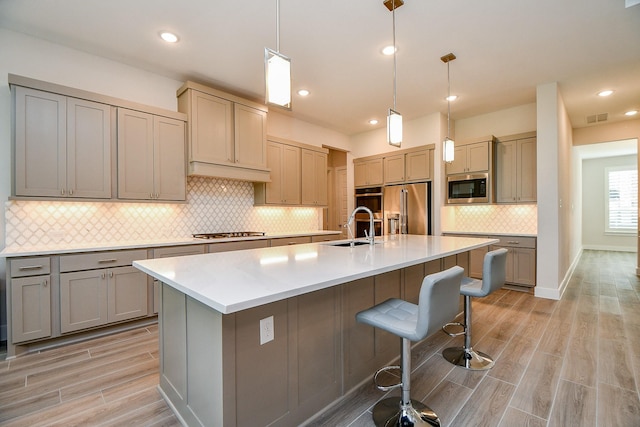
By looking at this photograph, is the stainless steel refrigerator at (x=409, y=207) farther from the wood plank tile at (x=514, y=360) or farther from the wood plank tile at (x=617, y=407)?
the wood plank tile at (x=617, y=407)

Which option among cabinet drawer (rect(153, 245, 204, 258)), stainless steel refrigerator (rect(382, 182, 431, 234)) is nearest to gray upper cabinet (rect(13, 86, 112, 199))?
cabinet drawer (rect(153, 245, 204, 258))

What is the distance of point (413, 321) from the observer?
5.24 ft

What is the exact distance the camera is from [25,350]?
8.26ft

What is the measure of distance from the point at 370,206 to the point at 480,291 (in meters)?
3.87

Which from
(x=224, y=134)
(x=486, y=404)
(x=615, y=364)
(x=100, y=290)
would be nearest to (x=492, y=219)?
(x=615, y=364)

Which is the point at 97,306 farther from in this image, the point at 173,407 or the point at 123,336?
the point at 173,407

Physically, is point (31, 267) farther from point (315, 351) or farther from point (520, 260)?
point (520, 260)

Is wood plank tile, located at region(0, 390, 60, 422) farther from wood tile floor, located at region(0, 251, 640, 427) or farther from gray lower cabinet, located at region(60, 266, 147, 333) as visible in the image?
gray lower cabinet, located at region(60, 266, 147, 333)

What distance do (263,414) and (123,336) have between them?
2.21 m

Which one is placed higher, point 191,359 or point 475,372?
point 191,359

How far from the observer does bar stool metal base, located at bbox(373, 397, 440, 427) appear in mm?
1592

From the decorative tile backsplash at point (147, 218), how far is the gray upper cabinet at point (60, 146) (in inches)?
12.5

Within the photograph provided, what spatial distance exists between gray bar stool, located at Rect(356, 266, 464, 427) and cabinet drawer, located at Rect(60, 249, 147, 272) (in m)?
2.50

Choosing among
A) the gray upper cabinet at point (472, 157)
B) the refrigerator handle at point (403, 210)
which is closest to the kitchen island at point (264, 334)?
the refrigerator handle at point (403, 210)
